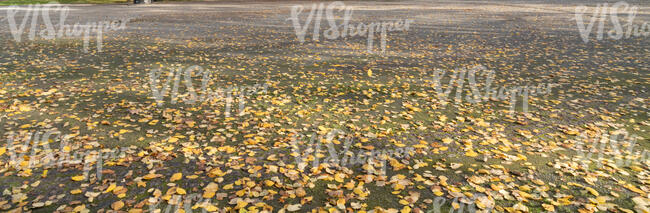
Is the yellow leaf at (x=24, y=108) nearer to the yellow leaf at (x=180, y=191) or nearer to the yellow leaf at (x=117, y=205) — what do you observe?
the yellow leaf at (x=117, y=205)

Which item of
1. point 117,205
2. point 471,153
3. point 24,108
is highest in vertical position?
point 24,108

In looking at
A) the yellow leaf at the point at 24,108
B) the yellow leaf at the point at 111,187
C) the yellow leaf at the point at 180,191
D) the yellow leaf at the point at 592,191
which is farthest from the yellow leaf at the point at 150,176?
the yellow leaf at the point at 592,191

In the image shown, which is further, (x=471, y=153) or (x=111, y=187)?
(x=471, y=153)

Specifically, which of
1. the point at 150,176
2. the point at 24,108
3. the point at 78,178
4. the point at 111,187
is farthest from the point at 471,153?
the point at 24,108

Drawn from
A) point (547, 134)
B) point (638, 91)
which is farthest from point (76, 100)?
point (638, 91)

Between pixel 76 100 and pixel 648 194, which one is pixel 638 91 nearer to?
pixel 648 194

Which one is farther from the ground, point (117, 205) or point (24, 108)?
point (24, 108)

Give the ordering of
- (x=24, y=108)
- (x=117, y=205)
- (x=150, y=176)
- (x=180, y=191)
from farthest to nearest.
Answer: (x=24, y=108) < (x=150, y=176) < (x=180, y=191) < (x=117, y=205)

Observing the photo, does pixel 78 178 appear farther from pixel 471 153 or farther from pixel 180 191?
pixel 471 153

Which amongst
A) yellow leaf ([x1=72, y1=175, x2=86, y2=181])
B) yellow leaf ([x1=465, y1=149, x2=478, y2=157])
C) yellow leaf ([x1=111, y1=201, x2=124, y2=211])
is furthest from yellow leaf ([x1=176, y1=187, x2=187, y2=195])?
yellow leaf ([x1=465, y1=149, x2=478, y2=157])

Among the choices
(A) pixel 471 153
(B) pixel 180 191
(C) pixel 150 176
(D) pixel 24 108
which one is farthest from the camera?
(D) pixel 24 108

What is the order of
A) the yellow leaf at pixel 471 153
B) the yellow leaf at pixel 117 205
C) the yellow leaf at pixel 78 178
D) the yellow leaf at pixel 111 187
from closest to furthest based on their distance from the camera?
the yellow leaf at pixel 117 205, the yellow leaf at pixel 111 187, the yellow leaf at pixel 78 178, the yellow leaf at pixel 471 153

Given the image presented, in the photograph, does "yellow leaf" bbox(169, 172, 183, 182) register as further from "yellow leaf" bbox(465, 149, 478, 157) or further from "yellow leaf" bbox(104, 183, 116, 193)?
"yellow leaf" bbox(465, 149, 478, 157)

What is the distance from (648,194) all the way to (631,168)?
77cm
